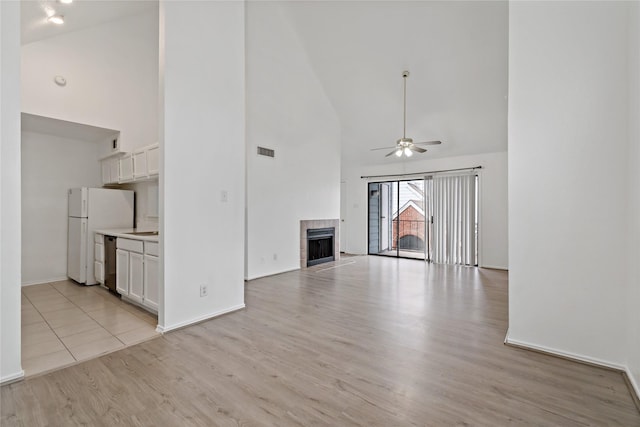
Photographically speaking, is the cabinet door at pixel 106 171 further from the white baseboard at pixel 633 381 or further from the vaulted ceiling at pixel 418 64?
the white baseboard at pixel 633 381

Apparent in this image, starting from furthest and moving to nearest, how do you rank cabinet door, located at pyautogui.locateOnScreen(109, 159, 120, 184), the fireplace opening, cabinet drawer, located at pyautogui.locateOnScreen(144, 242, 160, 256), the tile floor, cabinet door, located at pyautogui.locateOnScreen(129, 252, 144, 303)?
the fireplace opening, cabinet door, located at pyautogui.locateOnScreen(109, 159, 120, 184), cabinet door, located at pyautogui.locateOnScreen(129, 252, 144, 303), cabinet drawer, located at pyautogui.locateOnScreen(144, 242, 160, 256), the tile floor

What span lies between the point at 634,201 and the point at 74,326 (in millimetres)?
4973

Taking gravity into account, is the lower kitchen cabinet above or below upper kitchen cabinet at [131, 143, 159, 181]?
below

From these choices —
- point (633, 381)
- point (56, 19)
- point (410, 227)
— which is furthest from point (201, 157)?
point (410, 227)

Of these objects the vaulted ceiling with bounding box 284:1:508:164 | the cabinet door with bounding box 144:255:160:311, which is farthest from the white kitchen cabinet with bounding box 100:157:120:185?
the vaulted ceiling with bounding box 284:1:508:164

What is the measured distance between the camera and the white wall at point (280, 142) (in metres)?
5.35

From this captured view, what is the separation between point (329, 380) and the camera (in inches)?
83.7

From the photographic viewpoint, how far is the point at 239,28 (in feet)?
12.0

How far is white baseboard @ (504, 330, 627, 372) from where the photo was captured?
90.8 inches

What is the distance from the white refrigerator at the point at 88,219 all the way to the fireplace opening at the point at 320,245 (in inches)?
136

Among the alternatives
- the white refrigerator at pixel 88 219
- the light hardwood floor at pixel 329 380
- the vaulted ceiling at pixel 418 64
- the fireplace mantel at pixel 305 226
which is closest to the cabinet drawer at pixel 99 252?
the white refrigerator at pixel 88 219

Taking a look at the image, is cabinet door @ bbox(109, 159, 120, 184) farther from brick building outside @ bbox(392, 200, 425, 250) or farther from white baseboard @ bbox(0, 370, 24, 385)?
brick building outside @ bbox(392, 200, 425, 250)

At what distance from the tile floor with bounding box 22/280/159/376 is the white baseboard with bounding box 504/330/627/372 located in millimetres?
3328

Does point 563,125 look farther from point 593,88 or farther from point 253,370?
point 253,370
